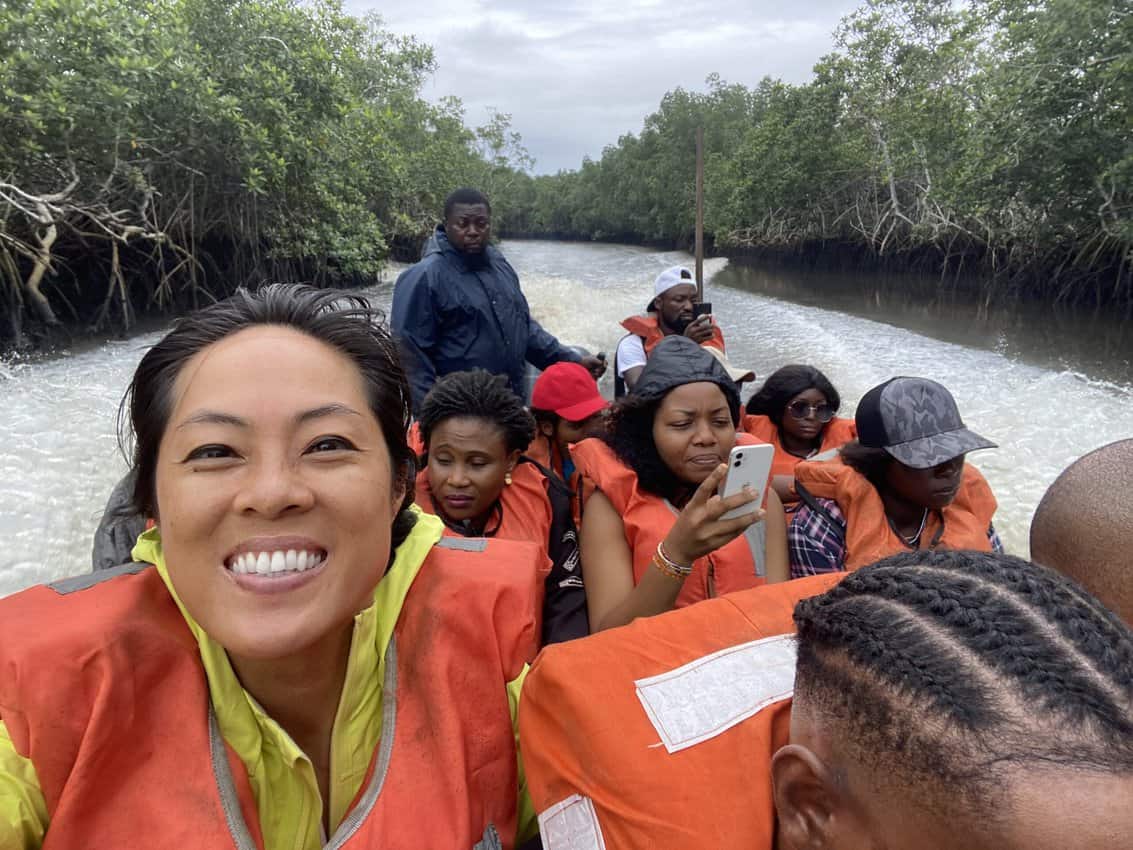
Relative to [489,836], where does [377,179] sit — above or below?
above

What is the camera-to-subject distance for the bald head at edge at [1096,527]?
5.00 ft

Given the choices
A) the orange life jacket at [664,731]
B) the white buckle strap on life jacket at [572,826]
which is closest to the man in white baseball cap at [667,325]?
the orange life jacket at [664,731]

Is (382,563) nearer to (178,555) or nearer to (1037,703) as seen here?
(178,555)

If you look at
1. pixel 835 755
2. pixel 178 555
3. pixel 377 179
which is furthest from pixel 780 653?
pixel 377 179

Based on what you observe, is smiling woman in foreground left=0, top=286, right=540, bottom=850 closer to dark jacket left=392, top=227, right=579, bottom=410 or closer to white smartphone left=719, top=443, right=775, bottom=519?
white smartphone left=719, top=443, right=775, bottom=519

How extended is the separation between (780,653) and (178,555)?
93 centimetres

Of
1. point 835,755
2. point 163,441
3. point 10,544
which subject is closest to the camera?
point 835,755

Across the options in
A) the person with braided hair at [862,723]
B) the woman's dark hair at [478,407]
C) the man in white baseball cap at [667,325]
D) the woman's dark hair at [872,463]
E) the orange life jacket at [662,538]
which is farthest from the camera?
the man in white baseball cap at [667,325]

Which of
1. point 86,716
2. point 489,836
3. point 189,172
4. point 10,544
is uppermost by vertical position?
point 189,172

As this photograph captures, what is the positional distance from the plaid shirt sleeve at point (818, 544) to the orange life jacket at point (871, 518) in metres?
0.02

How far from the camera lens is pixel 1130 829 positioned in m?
0.59

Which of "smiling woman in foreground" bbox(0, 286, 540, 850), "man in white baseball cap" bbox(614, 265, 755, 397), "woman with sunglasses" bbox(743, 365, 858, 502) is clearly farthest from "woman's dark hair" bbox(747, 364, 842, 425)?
"smiling woman in foreground" bbox(0, 286, 540, 850)

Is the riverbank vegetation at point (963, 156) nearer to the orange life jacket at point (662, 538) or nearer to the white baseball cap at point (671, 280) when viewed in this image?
the white baseball cap at point (671, 280)

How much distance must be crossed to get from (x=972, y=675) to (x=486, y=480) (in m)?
1.98
